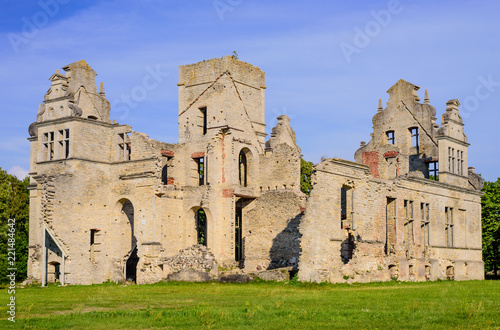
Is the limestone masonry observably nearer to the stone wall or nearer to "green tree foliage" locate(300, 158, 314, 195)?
the stone wall

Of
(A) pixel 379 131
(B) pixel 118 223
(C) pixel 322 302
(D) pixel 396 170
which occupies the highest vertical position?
(A) pixel 379 131

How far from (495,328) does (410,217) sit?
23.8 metres

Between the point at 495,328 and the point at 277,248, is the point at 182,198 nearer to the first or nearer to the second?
the point at 277,248

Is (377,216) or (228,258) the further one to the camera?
(228,258)

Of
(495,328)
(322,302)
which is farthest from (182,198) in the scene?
(495,328)

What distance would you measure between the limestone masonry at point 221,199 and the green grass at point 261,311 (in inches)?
367

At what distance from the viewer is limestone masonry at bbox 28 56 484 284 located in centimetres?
3584

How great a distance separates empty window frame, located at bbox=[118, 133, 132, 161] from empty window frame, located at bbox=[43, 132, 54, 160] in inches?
151

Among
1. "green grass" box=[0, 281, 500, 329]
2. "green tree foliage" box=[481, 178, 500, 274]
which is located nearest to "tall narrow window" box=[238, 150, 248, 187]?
"green grass" box=[0, 281, 500, 329]

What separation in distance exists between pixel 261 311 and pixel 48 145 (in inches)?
966

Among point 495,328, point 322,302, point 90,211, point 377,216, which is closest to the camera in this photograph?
point 495,328

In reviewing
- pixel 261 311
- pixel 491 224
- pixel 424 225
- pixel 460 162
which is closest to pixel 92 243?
pixel 424 225

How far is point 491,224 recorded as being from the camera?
49.6 meters

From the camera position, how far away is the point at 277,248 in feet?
133
